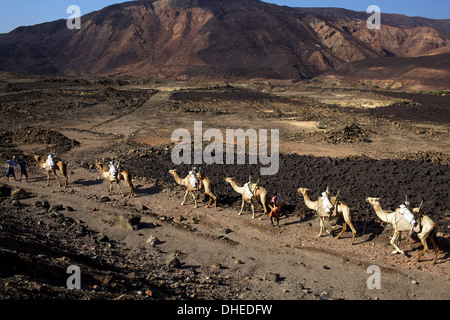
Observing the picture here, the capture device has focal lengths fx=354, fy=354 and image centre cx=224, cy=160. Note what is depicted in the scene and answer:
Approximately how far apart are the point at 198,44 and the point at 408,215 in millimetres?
107959

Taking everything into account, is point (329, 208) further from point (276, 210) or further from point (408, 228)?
point (408, 228)

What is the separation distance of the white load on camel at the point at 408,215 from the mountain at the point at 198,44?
84.1 metres

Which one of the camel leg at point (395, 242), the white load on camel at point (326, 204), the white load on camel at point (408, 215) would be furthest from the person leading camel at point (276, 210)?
the white load on camel at point (408, 215)

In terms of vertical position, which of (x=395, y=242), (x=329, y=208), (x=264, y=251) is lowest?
(x=264, y=251)

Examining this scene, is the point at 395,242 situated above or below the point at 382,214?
below

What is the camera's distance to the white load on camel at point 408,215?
945 centimetres

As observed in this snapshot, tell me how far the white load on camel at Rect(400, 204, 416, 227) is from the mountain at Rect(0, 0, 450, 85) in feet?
276

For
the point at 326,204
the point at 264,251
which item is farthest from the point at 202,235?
the point at 326,204

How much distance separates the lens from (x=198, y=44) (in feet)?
361

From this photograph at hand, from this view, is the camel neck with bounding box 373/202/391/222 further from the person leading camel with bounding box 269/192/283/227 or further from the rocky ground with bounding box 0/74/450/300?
the person leading camel with bounding box 269/192/283/227

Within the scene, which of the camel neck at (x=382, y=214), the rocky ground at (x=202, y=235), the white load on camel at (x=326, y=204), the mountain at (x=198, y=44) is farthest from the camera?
the mountain at (x=198, y=44)

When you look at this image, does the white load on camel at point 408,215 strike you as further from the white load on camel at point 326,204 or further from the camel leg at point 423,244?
the white load on camel at point 326,204

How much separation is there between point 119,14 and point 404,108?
112313 millimetres

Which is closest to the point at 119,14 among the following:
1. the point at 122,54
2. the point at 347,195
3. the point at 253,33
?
the point at 122,54
